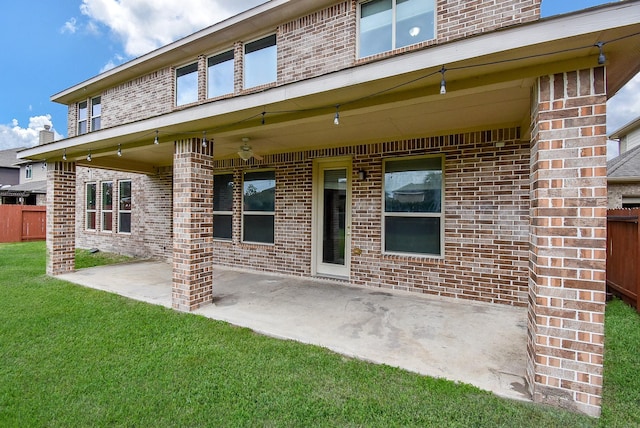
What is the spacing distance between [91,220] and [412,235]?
1089cm

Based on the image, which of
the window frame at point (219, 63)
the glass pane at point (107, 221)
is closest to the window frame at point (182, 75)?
the window frame at point (219, 63)

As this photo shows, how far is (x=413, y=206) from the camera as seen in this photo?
5.17 meters

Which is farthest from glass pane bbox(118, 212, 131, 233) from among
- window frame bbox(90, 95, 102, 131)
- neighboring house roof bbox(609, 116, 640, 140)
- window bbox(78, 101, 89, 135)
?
neighboring house roof bbox(609, 116, 640, 140)

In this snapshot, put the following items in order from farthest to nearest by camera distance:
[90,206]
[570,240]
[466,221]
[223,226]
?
[90,206] < [223,226] < [466,221] < [570,240]

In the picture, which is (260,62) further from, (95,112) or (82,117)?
(82,117)

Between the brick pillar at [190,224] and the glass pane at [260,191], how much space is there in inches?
87.8

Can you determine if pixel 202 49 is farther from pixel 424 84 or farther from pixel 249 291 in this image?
pixel 424 84

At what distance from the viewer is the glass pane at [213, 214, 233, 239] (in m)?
7.23

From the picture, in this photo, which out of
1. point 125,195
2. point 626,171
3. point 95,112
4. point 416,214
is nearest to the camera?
point 416,214

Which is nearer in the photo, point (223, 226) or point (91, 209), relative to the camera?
point (223, 226)

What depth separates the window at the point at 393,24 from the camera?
5070 mm

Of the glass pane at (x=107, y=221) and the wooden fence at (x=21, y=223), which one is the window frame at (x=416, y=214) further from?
the wooden fence at (x=21, y=223)

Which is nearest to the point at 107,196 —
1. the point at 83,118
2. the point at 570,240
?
the point at 83,118

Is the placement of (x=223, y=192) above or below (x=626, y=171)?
below
